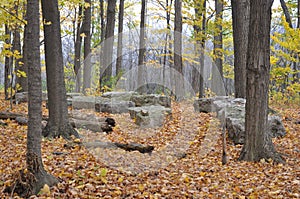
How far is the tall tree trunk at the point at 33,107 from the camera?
13.5 feet

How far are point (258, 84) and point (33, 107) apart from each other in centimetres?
404

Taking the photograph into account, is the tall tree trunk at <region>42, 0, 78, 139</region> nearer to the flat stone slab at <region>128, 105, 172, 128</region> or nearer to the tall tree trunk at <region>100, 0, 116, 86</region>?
the flat stone slab at <region>128, 105, 172, 128</region>

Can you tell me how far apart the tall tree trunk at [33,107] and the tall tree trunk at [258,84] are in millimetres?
3882

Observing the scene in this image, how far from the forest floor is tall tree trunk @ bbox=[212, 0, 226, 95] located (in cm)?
774

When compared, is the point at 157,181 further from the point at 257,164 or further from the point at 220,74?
the point at 220,74

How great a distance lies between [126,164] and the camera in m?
5.90

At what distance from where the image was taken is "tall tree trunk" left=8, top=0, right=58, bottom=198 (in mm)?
4129

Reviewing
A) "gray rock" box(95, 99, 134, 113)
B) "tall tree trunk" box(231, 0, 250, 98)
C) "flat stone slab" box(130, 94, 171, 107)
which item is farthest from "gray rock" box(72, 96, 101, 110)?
"tall tree trunk" box(231, 0, 250, 98)

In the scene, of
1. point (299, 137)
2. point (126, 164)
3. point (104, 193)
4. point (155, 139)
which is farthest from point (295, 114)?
point (104, 193)

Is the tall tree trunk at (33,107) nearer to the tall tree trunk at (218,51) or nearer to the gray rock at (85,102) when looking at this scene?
the gray rock at (85,102)

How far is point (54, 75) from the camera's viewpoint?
7180mm

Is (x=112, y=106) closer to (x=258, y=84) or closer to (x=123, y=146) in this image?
(x=123, y=146)

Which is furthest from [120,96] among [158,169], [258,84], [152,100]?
[258,84]

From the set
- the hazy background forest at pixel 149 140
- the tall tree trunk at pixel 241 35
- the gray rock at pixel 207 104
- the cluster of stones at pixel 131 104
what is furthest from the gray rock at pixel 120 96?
the tall tree trunk at pixel 241 35
